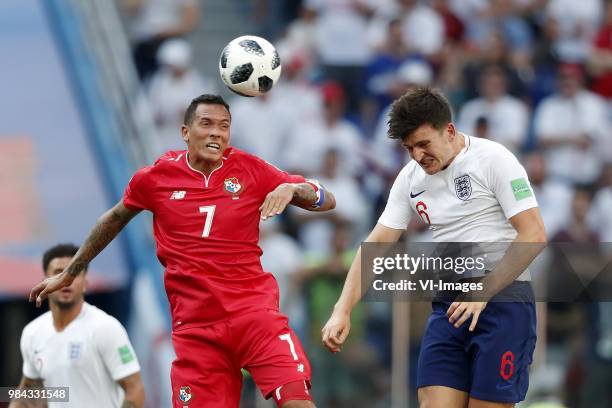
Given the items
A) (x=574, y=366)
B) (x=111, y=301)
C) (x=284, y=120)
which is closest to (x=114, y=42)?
(x=284, y=120)

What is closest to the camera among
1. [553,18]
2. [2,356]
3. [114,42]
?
[2,356]

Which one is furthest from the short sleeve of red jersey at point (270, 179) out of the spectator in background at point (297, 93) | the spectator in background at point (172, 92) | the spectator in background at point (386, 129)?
the spectator in background at point (172, 92)

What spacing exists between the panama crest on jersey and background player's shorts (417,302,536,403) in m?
1.41

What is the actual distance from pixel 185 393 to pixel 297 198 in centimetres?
137

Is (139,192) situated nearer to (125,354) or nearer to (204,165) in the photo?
(204,165)

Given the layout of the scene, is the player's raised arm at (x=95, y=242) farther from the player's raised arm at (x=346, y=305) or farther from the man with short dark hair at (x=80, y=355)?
the player's raised arm at (x=346, y=305)

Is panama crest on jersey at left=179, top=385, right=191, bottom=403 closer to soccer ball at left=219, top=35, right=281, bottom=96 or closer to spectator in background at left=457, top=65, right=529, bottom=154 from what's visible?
soccer ball at left=219, top=35, right=281, bottom=96

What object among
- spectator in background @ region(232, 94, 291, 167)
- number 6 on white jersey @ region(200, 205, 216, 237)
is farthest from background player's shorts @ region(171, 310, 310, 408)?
spectator in background @ region(232, 94, 291, 167)

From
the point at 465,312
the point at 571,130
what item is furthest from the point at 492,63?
the point at 465,312

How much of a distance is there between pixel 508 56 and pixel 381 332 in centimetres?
502

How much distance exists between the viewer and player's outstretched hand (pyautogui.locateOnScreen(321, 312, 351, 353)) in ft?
24.5

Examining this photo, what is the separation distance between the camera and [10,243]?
46.4 ft

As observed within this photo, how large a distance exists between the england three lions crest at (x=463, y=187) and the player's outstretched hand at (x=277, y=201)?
99 cm

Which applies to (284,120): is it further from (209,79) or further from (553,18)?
(553,18)
